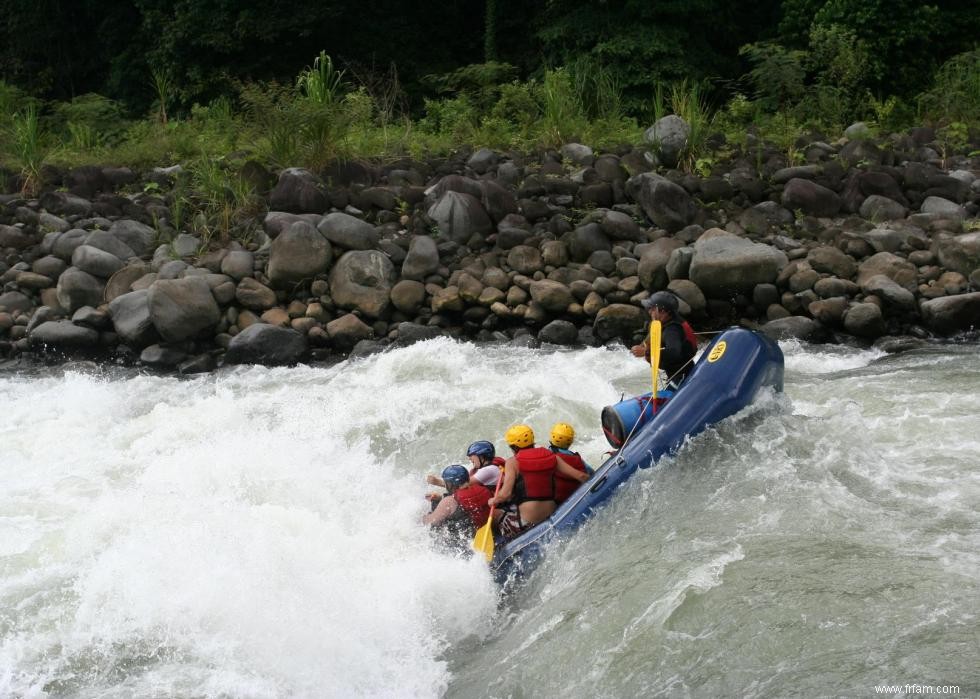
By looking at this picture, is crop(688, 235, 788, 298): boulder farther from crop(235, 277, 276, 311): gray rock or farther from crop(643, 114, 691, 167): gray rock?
crop(235, 277, 276, 311): gray rock

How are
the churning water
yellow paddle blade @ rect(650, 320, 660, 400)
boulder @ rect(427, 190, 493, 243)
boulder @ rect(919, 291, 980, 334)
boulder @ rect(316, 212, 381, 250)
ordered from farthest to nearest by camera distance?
boulder @ rect(427, 190, 493, 243) → boulder @ rect(316, 212, 381, 250) → boulder @ rect(919, 291, 980, 334) → yellow paddle blade @ rect(650, 320, 660, 400) → the churning water

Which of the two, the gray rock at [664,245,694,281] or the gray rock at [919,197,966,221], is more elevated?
the gray rock at [919,197,966,221]

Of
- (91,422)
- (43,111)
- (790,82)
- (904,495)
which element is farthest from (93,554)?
(43,111)

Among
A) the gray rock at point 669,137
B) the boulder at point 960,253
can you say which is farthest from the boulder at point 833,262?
the gray rock at point 669,137

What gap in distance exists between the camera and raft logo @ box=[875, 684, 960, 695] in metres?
3.61

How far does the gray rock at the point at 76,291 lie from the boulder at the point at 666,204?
5.90m

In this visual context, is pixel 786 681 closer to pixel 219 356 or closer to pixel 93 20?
pixel 219 356

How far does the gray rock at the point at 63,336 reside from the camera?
10.2 meters

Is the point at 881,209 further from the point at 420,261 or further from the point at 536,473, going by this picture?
the point at 536,473

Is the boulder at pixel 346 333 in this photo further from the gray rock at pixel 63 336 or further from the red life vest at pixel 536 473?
the red life vest at pixel 536 473

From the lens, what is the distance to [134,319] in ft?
33.2

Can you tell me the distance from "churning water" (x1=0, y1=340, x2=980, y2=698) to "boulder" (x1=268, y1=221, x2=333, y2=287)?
2.76 metres

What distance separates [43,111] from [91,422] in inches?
457

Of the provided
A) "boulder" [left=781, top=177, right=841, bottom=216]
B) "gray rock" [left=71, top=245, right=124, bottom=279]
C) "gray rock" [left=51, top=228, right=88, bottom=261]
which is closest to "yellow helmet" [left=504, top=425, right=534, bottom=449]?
"boulder" [left=781, top=177, right=841, bottom=216]
